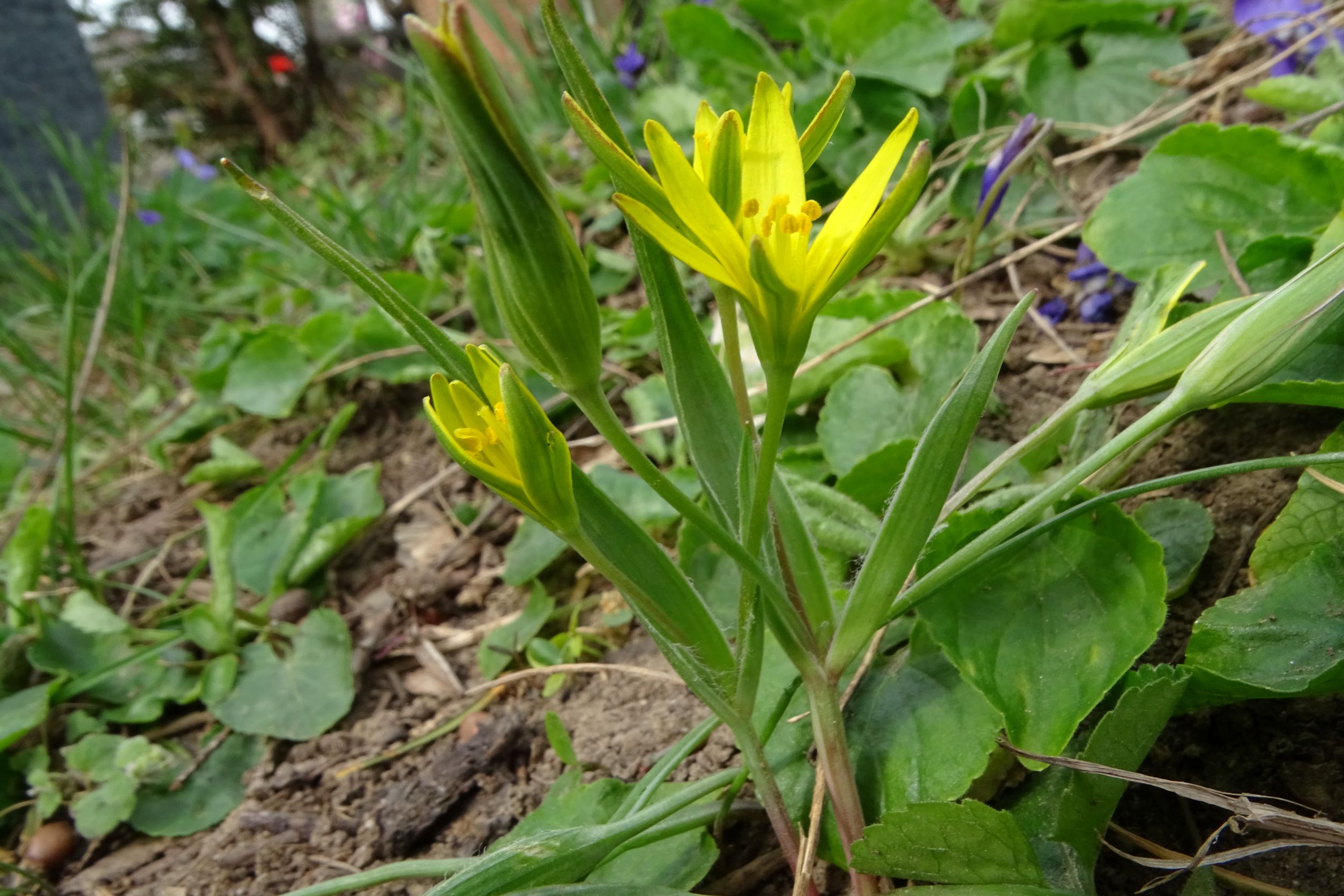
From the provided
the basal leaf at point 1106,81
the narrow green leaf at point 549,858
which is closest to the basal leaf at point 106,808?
the narrow green leaf at point 549,858

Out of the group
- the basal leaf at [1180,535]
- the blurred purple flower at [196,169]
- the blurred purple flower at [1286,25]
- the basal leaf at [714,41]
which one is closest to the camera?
the basal leaf at [1180,535]

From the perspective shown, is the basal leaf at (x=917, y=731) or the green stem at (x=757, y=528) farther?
the basal leaf at (x=917, y=731)

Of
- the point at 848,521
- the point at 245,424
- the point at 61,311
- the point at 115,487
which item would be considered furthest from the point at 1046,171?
the point at 61,311

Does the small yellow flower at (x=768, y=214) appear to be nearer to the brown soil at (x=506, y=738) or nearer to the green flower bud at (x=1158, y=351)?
the green flower bud at (x=1158, y=351)

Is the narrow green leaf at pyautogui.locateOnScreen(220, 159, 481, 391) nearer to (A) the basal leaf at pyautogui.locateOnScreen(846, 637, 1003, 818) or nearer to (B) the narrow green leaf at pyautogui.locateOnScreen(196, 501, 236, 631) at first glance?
(A) the basal leaf at pyautogui.locateOnScreen(846, 637, 1003, 818)

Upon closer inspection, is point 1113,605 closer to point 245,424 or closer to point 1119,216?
point 1119,216
